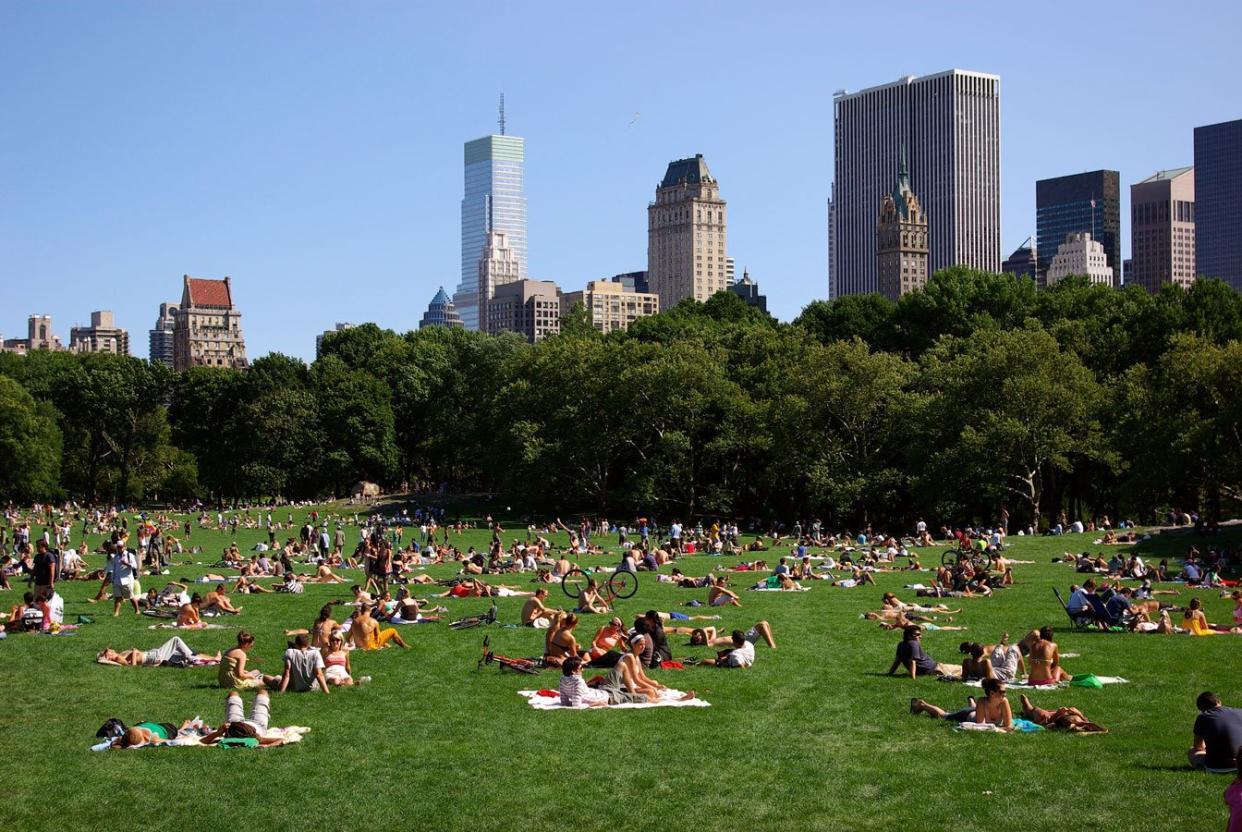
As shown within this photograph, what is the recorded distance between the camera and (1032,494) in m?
58.5

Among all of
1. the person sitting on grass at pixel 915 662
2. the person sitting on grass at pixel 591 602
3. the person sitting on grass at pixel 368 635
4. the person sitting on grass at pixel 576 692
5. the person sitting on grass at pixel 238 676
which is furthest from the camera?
the person sitting on grass at pixel 591 602

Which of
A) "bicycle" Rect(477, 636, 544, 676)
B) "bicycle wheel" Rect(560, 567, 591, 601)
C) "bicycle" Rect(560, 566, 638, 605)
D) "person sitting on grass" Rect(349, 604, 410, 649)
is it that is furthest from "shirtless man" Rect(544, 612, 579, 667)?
"bicycle wheel" Rect(560, 567, 591, 601)

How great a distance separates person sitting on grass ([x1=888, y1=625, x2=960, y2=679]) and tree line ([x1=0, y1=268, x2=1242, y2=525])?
96.5 feet

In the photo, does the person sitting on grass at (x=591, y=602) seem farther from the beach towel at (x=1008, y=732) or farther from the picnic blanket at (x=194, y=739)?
the beach towel at (x=1008, y=732)

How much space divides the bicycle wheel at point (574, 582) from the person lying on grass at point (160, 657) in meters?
11.6

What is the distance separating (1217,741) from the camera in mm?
14375

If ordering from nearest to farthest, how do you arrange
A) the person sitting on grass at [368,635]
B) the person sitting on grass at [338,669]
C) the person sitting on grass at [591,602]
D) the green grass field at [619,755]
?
the green grass field at [619,755] < the person sitting on grass at [338,669] < the person sitting on grass at [368,635] < the person sitting on grass at [591,602]

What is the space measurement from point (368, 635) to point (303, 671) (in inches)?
155

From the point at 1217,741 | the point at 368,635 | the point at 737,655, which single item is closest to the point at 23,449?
the point at 368,635

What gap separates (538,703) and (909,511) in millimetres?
49736

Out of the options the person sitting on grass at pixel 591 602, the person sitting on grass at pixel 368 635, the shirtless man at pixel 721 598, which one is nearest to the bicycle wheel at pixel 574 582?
the person sitting on grass at pixel 591 602

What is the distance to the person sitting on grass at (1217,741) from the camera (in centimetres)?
1434

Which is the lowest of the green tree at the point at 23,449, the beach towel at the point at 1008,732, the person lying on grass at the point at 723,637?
the beach towel at the point at 1008,732

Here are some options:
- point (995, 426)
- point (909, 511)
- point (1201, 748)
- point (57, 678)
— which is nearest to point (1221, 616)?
point (1201, 748)
